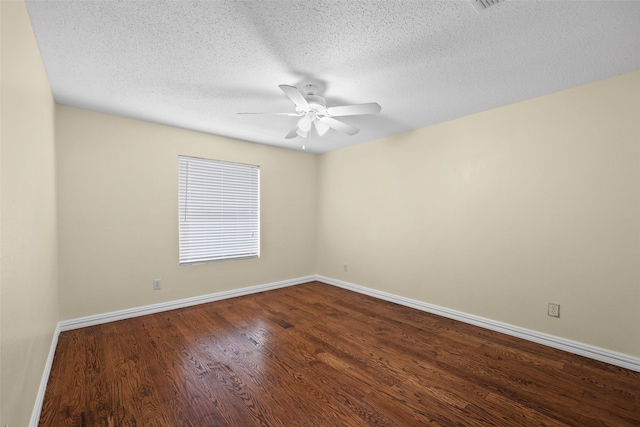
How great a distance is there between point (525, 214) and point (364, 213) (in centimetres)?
211

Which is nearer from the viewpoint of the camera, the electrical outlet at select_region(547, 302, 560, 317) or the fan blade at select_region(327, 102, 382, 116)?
the fan blade at select_region(327, 102, 382, 116)

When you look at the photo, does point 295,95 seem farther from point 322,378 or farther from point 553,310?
point 553,310

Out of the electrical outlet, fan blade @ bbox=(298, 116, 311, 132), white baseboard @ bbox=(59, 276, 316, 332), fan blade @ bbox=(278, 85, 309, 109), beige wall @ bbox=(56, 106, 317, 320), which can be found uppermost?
fan blade @ bbox=(278, 85, 309, 109)

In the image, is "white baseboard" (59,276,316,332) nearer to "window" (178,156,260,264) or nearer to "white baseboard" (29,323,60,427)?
"white baseboard" (29,323,60,427)

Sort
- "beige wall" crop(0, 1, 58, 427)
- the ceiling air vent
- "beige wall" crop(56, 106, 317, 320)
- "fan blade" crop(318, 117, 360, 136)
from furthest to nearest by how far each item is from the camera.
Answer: "beige wall" crop(56, 106, 317, 320) → "fan blade" crop(318, 117, 360, 136) → the ceiling air vent → "beige wall" crop(0, 1, 58, 427)

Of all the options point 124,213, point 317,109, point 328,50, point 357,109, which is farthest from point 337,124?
point 124,213

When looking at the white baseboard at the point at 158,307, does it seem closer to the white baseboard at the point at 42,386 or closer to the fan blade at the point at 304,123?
the white baseboard at the point at 42,386

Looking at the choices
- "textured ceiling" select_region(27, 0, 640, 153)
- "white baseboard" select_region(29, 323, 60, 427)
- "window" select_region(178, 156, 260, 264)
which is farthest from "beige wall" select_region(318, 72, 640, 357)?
"white baseboard" select_region(29, 323, 60, 427)

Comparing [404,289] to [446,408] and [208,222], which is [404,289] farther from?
[208,222]

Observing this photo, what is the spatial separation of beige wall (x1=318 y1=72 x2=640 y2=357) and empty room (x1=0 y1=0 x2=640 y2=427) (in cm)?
2

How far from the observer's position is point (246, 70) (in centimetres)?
221

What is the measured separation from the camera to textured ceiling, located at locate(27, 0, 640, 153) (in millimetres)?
1602

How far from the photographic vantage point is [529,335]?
2.74 meters

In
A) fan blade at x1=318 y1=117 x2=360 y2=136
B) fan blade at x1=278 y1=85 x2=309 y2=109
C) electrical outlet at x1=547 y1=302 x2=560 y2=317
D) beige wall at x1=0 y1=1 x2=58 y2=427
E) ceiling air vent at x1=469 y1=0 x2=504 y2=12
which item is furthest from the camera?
fan blade at x1=318 y1=117 x2=360 y2=136
